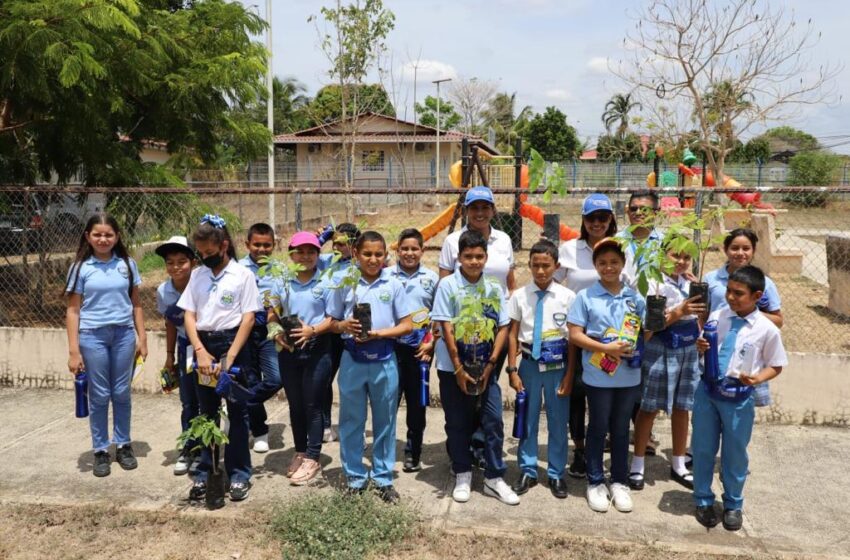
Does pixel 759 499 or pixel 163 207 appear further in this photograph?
pixel 163 207

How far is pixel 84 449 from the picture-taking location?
493 cm

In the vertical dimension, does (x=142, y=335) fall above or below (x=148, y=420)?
above

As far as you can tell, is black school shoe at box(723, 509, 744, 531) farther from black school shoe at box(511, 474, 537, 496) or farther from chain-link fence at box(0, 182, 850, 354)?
chain-link fence at box(0, 182, 850, 354)

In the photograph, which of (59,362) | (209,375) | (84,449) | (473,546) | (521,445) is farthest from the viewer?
(59,362)

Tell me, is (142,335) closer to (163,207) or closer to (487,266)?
(487,266)

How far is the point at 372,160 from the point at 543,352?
30.2 meters

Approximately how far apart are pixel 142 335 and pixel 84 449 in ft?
3.47

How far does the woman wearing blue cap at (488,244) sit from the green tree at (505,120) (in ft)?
135

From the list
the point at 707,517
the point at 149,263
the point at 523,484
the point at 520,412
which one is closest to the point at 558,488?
the point at 523,484

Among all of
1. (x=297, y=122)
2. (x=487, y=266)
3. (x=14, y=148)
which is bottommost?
(x=487, y=266)

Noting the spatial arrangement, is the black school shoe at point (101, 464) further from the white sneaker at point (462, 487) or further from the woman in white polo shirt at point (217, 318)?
the white sneaker at point (462, 487)

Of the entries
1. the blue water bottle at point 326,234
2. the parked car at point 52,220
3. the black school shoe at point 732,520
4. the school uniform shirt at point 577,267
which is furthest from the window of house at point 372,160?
the black school shoe at point 732,520

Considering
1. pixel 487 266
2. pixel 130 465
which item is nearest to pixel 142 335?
pixel 130 465

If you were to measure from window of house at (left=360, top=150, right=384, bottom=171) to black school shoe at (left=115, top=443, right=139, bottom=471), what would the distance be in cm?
2906
